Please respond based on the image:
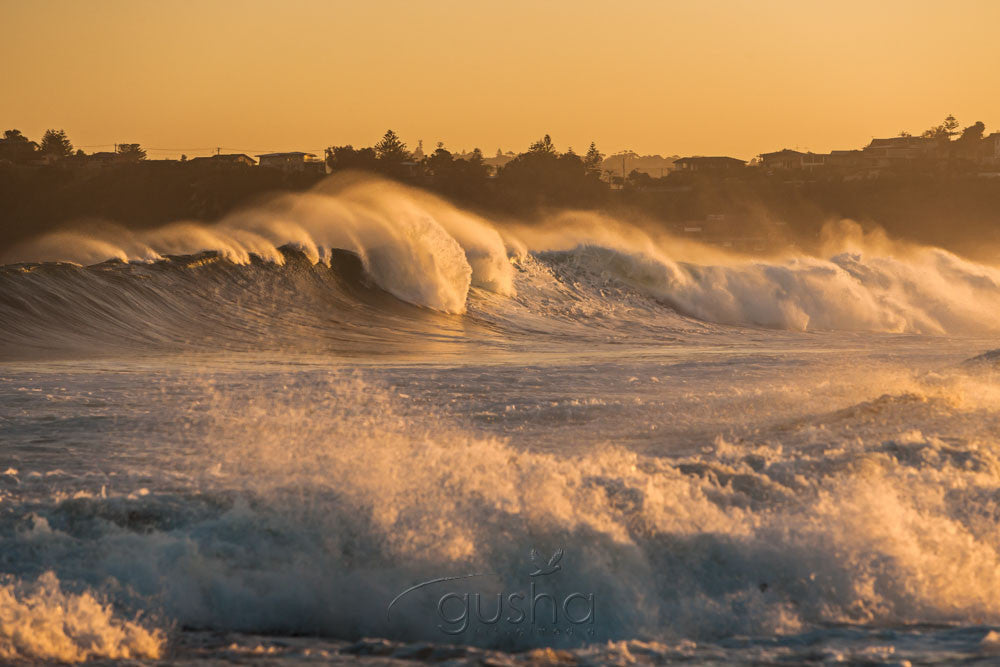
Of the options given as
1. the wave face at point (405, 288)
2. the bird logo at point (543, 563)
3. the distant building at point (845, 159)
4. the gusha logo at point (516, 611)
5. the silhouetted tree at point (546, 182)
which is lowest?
the gusha logo at point (516, 611)

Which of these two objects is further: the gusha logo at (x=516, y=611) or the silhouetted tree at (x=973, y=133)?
the silhouetted tree at (x=973, y=133)

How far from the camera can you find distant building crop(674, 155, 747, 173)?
143625mm

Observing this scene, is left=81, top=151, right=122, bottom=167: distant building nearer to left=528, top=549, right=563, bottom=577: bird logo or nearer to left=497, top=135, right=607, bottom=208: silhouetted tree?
left=497, top=135, right=607, bottom=208: silhouetted tree

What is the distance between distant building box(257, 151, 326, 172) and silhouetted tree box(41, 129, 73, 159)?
72.4ft

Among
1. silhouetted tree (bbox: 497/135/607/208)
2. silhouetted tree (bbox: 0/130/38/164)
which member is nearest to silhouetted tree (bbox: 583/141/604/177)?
silhouetted tree (bbox: 497/135/607/208)

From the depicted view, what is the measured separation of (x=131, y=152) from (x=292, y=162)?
18486mm

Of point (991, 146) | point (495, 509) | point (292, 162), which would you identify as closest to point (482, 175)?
point (292, 162)

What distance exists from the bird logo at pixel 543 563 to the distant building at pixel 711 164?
463ft

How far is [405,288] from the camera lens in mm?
25219

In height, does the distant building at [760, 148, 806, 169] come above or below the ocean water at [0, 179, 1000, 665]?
above

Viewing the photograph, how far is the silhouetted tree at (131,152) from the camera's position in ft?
422

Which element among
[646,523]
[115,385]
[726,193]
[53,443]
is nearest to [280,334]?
[115,385]

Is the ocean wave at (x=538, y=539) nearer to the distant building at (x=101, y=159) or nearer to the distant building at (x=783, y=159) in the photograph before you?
the distant building at (x=101, y=159)

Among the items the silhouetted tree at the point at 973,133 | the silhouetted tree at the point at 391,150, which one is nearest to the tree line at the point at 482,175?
the silhouetted tree at the point at 391,150
